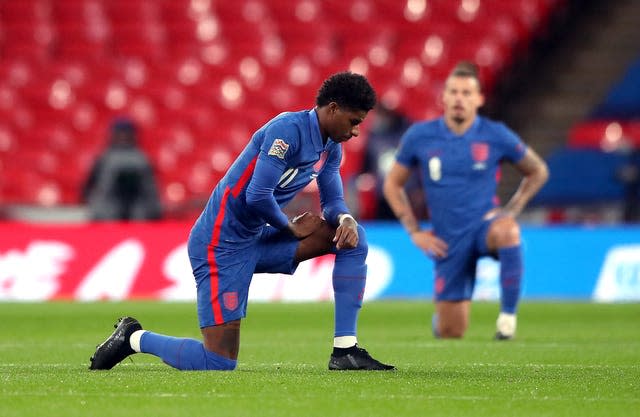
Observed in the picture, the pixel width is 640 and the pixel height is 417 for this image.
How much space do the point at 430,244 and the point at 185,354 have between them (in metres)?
3.66

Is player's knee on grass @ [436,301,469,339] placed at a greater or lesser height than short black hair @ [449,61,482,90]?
lesser

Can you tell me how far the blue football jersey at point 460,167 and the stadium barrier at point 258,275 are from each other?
4035 millimetres

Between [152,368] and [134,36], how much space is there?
1312 centimetres

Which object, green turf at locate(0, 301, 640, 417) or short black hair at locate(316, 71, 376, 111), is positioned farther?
short black hair at locate(316, 71, 376, 111)

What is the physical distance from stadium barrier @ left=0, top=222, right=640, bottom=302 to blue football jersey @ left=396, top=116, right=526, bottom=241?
404 cm

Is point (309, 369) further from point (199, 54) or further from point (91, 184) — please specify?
point (199, 54)

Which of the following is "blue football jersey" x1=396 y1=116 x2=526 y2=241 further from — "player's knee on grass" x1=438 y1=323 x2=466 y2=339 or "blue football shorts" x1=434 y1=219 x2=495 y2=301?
"player's knee on grass" x1=438 y1=323 x2=466 y2=339

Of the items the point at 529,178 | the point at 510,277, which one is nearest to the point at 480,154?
the point at 529,178

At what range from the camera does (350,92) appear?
624 centimetres

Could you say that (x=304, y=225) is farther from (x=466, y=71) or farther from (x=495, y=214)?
(x=466, y=71)

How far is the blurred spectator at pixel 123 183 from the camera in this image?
593 inches

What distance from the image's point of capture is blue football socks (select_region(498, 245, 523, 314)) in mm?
9570

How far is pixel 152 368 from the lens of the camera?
7.05 meters

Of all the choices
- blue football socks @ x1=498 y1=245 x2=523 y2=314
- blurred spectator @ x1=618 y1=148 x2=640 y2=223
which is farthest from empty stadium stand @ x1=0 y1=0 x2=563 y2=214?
blue football socks @ x1=498 y1=245 x2=523 y2=314
